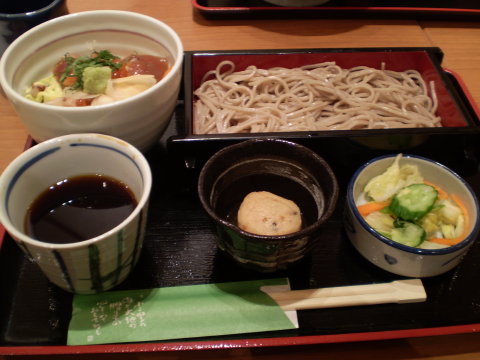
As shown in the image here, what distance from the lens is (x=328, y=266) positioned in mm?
1181

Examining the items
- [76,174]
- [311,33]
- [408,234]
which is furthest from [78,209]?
[311,33]

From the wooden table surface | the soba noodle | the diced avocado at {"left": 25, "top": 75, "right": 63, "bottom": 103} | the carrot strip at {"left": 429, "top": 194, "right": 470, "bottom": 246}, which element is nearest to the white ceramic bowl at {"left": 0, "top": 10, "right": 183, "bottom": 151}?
the diced avocado at {"left": 25, "top": 75, "right": 63, "bottom": 103}

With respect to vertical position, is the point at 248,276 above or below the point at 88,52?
below

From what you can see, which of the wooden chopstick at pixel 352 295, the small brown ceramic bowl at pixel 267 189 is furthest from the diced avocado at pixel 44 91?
the wooden chopstick at pixel 352 295

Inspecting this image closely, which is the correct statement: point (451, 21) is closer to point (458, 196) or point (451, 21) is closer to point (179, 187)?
point (458, 196)

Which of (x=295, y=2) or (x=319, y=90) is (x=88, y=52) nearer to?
(x=319, y=90)

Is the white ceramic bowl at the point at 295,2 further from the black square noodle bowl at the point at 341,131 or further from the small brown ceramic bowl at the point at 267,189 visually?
the small brown ceramic bowl at the point at 267,189

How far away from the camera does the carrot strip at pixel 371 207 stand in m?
1.18

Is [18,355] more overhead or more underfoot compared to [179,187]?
more underfoot

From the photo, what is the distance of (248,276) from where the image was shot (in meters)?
1.15

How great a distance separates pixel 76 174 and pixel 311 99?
2.95 ft

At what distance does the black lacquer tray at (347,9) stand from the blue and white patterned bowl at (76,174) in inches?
46.1

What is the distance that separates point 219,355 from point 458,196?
0.79 meters

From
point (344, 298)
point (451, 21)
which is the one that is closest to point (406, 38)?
point (451, 21)
